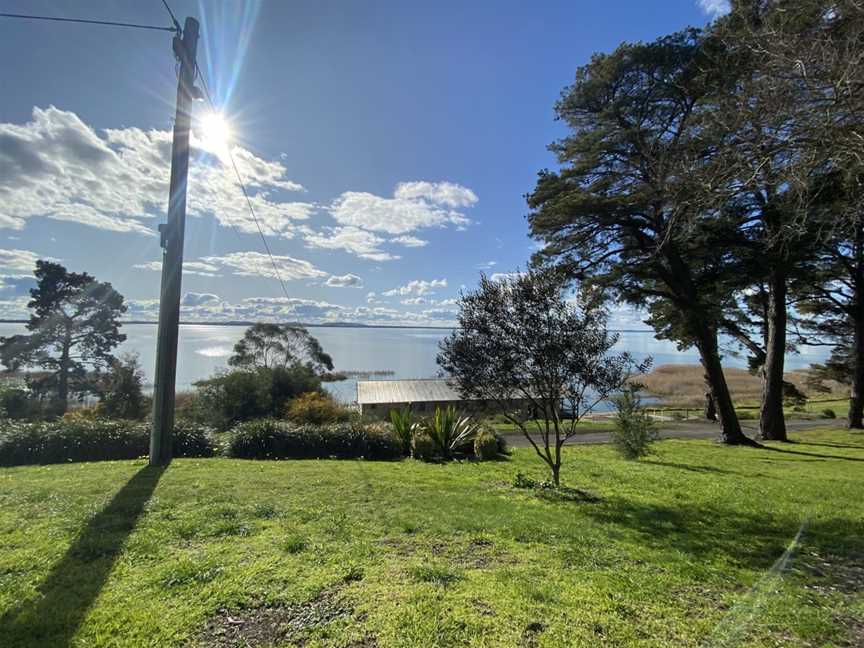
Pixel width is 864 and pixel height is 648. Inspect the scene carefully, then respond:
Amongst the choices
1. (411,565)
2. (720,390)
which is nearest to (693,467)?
(720,390)

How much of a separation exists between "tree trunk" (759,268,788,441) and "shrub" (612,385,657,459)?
9.37 meters

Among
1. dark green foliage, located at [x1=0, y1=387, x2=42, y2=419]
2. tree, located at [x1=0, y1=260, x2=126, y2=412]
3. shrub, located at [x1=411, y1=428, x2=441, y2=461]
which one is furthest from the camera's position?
tree, located at [x1=0, y1=260, x2=126, y2=412]

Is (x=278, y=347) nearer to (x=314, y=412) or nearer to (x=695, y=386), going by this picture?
(x=314, y=412)

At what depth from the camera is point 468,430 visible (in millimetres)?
11836

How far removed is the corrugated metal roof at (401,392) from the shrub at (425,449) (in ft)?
49.0

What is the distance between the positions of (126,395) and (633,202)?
24966 mm

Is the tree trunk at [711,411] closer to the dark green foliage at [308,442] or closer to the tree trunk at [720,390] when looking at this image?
the tree trunk at [720,390]

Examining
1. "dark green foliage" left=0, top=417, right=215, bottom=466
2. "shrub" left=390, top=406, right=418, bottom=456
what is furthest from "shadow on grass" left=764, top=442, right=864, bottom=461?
"dark green foliage" left=0, top=417, right=215, bottom=466

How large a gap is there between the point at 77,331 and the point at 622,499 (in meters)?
33.1

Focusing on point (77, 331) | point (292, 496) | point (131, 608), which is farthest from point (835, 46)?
point (77, 331)

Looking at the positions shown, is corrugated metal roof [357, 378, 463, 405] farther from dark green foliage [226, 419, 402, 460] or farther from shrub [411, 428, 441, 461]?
shrub [411, 428, 441, 461]

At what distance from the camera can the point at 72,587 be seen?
9.67ft

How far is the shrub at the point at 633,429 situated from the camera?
1027 centimetres

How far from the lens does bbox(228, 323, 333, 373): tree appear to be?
28859mm
